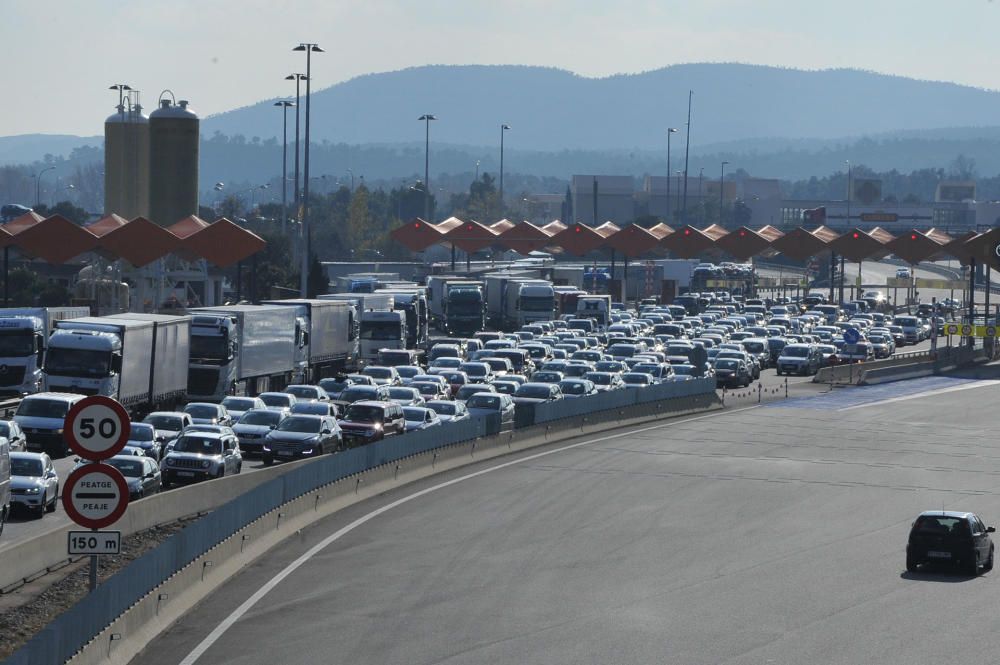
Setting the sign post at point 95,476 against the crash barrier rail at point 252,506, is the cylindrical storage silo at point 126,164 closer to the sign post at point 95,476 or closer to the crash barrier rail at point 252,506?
the crash barrier rail at point 252,506

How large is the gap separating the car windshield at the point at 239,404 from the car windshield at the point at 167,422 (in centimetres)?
563

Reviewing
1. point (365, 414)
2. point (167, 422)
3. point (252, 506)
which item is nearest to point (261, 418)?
point (365, 414)

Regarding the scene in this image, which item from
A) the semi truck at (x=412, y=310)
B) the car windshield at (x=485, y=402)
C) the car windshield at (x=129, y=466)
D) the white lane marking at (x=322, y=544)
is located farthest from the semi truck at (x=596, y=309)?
the car windshield at (x=129, y=466)

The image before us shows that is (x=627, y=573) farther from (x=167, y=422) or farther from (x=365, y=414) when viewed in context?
(x=365, y=414)

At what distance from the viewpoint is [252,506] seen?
26891 millimetres

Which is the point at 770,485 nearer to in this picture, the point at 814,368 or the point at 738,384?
the point at 738,384

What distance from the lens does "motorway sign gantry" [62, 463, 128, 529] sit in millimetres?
15828

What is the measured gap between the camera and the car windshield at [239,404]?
44594mm

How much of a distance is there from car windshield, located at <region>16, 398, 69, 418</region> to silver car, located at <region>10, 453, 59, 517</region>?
721 cm

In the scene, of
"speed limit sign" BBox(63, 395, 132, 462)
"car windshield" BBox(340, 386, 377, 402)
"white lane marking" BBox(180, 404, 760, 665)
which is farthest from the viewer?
"car windshield" BBox(340, 386, 377, 402)

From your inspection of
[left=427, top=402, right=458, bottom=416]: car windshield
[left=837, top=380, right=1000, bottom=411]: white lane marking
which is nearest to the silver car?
[left=427, top=402, right=458, bottom=416]: car windshield

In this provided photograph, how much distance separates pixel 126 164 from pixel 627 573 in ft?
338

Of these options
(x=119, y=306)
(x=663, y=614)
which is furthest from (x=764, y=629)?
(x=119, y=306)

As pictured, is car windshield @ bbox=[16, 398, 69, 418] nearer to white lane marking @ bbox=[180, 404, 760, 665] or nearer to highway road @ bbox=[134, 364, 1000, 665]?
highway road @ bbox=[134, 364, 1000, 665]
